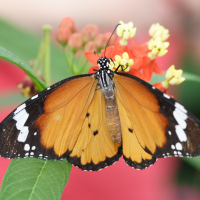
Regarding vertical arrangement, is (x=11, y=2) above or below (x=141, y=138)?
above

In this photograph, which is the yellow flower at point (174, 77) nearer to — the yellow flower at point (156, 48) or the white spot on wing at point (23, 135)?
the yellow flower at point (156, 48)

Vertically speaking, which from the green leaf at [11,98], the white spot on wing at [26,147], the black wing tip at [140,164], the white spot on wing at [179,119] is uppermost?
the green leaf at [11,98]

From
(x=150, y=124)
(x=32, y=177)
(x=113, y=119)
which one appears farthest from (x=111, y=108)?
(x=32, y=177)

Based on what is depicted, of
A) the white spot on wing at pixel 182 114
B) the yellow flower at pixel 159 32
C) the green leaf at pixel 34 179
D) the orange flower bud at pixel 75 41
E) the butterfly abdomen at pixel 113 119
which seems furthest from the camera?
the orange flower bud at pixel 75 41

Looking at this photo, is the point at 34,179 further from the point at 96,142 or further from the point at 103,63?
the point at 103,63

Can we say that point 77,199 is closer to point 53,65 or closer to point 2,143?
point 53,65

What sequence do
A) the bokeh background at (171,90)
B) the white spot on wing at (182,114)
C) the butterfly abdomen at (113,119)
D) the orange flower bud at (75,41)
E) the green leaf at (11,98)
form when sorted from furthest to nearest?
the bokeh background at (171,90) < the green leaf at (11,98) < the orange flower bud at (75,41) < the butterfly abdomen at (113,119) < the white spot on wing at (182,114)

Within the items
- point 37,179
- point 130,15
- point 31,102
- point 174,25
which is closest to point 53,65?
point 31,102

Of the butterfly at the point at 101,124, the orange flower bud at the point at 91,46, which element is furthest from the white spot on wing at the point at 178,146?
the orange flower bud at the point at 91,46
